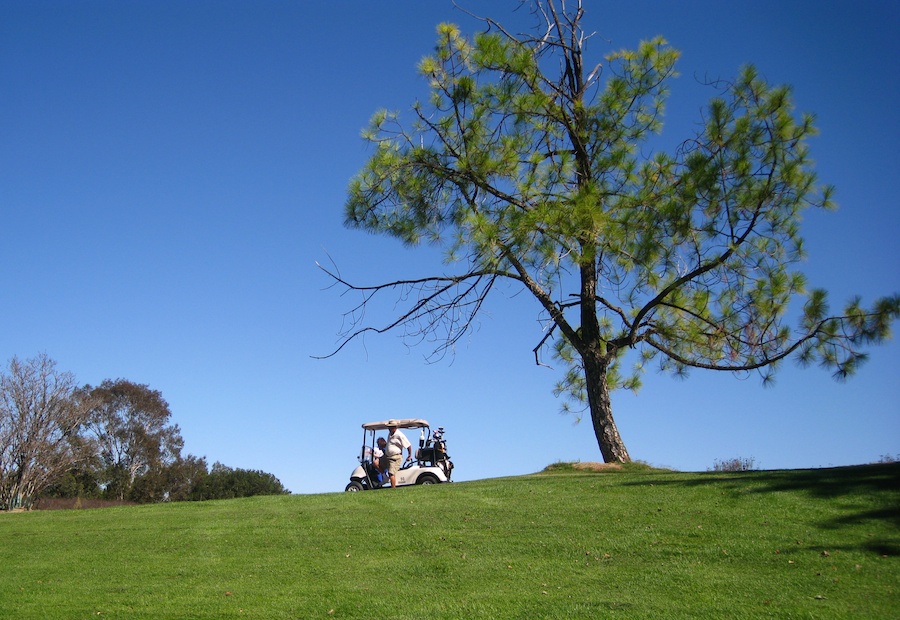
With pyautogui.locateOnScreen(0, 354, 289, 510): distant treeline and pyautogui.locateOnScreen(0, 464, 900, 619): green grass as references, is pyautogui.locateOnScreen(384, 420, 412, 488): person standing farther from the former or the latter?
pyautogui.locateOnScreen(0, 354, 289, 510): distant treeline

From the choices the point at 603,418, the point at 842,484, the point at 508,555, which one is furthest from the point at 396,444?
the point at 842,484

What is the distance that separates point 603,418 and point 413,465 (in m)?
4.27

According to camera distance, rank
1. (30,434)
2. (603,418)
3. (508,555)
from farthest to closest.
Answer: (30,434) < (603,418) < (508,555)

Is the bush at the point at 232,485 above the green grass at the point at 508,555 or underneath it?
above

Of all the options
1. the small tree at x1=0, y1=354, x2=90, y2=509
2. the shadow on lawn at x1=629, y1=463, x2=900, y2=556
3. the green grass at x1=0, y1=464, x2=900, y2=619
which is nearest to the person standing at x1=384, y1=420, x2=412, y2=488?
the green grass at x1=0, y1=464, x2=900, y2=619

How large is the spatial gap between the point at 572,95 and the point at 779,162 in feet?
13.9

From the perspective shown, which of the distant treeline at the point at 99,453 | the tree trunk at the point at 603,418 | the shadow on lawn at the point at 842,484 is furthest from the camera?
the distant treeline at the point at 99,453

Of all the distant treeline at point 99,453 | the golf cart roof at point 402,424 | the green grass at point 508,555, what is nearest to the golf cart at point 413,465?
the golf cart roof at point 402,424

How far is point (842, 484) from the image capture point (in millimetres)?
9875

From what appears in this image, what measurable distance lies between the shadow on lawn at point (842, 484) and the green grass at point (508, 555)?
38 millimetres

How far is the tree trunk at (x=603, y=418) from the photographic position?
579 inches

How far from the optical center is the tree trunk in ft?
48.2

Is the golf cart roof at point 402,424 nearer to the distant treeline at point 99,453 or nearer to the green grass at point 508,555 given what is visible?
the green grass at point 508,555

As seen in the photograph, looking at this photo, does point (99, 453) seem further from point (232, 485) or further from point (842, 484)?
point (842, 484)
